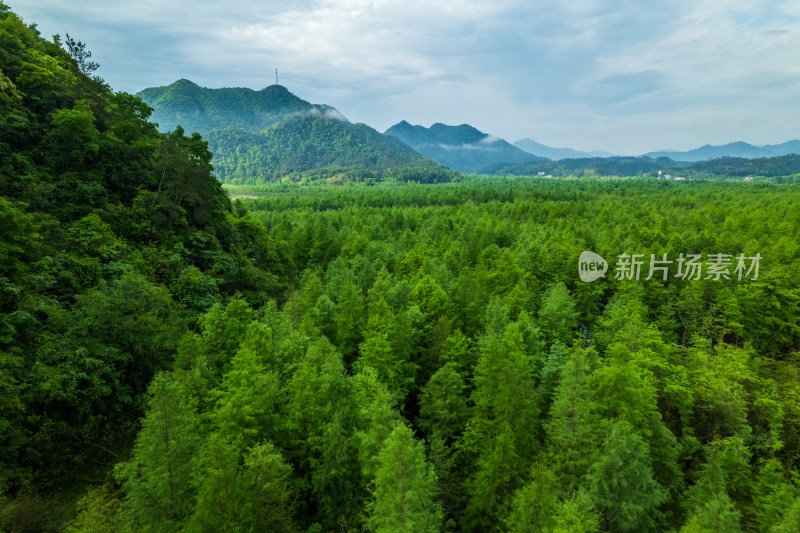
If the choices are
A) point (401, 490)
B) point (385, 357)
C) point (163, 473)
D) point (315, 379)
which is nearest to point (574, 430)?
point (401, 490)

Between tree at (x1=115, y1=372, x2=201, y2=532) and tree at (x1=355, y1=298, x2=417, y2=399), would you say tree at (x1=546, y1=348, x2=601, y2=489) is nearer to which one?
tree at (x1=355, y1=298, x2=417, y2=399)

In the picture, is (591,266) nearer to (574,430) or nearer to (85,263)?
(574,430)

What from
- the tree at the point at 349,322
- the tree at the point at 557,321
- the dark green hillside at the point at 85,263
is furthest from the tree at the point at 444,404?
the dark green hillside at the point at 85,263

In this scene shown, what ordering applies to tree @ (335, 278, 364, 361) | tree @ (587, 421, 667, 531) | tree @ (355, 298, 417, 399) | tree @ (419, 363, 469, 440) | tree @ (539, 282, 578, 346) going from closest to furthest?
tree @ (587, 421, 667, 531), tree @ (419, 363, 469, 440), tree @ (355, 298, 417, 399), tree @ (335, 278, 364, 361), tree @ (539, 282, 578, 346)

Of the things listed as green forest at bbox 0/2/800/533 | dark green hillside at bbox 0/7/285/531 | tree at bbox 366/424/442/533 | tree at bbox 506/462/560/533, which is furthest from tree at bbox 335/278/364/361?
tree at bbox 506/462/560/533

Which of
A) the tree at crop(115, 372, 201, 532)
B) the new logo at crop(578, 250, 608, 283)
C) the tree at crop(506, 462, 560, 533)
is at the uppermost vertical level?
the new logo at crop(578, 250, 608, 283)
